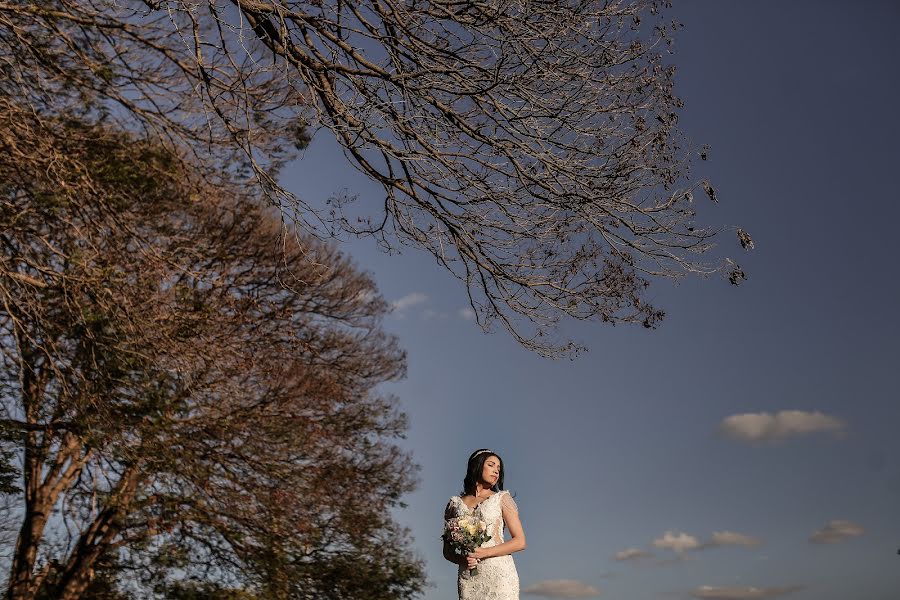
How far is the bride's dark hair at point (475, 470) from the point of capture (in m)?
6.93

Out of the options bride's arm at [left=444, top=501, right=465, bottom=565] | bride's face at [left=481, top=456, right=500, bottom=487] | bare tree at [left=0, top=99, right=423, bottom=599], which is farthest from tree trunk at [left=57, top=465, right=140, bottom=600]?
bride's face at [left=481, top=456, right=500, bottom=487]

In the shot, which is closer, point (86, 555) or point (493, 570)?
point (493, 570)

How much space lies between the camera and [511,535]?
679 cm

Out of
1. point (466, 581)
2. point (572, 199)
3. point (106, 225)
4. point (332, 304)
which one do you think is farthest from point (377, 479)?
point (572, 199)

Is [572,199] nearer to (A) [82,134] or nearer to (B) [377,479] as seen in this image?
(A) [82,134]

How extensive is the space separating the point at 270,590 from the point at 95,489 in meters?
2.94

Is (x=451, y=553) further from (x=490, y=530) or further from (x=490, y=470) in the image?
(x=490, y=470)

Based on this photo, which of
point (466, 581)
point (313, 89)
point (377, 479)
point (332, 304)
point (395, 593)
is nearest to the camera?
point (313, 89)

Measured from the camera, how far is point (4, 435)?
34.3 feet

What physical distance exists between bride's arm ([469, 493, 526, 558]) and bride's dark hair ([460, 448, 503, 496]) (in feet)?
0.44

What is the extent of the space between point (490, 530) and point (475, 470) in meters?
0.46

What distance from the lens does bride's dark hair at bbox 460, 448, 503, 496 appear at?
6.93 meters

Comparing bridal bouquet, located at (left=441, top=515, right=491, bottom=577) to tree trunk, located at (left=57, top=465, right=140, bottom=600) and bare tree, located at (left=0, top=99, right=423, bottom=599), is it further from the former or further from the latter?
tree trunk, located at (left=57, top=465, right=140, bottom=600)

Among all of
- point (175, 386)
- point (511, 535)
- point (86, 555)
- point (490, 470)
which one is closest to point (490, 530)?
point (511, 535)
